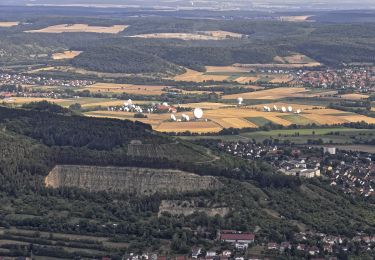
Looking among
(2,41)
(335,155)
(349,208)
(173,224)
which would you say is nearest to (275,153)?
(335,155)

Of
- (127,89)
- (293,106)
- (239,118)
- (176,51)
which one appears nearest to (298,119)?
(239,118)

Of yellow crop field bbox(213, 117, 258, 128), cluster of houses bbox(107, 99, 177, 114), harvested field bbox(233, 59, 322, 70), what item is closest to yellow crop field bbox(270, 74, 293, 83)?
harvested field bbox(233, 59, 322, 70)

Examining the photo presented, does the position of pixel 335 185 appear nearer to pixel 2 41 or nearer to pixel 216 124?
pixel 216 124

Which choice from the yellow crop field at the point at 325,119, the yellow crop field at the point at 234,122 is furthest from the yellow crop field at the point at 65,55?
the yellow crop field at the point at 234,122

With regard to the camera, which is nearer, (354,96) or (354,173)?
(354,173)

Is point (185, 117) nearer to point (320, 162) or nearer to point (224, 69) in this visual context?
point (320, 162)

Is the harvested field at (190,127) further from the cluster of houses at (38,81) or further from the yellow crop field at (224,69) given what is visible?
the yellow crop field at (224,69)
